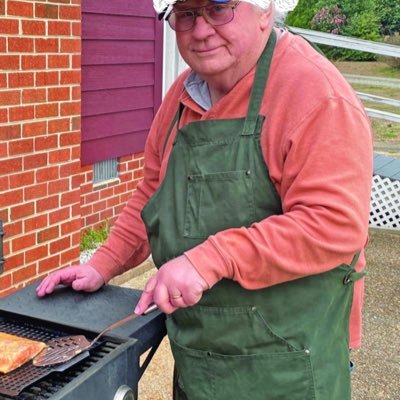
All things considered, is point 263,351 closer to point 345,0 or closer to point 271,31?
point 271,31

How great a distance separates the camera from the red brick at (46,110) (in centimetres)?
376

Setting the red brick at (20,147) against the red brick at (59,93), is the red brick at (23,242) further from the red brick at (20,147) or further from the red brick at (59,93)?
the red brick at (59,93)

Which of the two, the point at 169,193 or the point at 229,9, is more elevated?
the point at 229,9

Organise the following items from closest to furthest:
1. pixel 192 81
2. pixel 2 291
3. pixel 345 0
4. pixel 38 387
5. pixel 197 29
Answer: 1. pixel 38 387
2. pixel 197 29
3. pixel 192 81
4. pixel 2 291
5. pixel 345 0

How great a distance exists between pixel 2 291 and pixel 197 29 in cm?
240

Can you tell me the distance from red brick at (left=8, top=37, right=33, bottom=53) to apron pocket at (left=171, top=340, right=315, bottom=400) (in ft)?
7.25

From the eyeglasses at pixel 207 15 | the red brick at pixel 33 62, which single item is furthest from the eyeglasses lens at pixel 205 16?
the red brick at pixel 33 62

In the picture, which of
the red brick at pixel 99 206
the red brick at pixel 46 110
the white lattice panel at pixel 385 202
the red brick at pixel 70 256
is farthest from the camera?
the white lattice panel at pixel 385 202

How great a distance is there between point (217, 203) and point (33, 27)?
2288 mm

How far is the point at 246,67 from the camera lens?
1813 mm

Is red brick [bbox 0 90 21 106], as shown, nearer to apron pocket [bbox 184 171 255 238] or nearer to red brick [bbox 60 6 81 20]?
red brick [bbox 60 6 81 20]

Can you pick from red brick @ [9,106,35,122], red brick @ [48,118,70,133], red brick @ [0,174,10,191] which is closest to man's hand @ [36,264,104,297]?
red brick @ [0,174,10,191]

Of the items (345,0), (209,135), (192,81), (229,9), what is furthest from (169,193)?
(345,0)

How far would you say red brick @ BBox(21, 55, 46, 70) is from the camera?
3619mm
